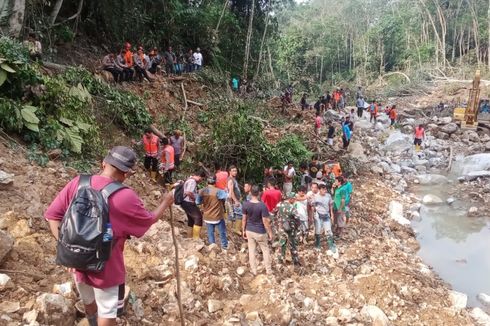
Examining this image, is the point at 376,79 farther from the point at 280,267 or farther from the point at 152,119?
the point at 280,267

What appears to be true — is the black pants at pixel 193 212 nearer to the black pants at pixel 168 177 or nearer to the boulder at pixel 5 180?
the black pants at pixel 168 177

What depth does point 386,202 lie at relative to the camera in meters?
11.5

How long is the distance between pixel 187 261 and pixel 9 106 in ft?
12.0

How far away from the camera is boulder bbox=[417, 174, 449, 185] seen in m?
13.9

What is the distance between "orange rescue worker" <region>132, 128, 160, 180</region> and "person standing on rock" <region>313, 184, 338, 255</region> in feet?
11.0

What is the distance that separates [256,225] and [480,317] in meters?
3.77

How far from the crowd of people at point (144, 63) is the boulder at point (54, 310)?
828 cm

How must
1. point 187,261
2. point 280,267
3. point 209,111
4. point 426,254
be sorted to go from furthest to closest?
point 209,111
point 426,254
point 280,267
point 187,261

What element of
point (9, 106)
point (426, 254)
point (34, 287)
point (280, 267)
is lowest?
point (426, 254)

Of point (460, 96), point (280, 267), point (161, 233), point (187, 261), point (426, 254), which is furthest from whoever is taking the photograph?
point (460, 96)

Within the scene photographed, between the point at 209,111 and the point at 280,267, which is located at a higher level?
the point at 209,111

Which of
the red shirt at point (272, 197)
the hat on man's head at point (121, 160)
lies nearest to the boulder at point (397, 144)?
the red shirt at point (272, 197)

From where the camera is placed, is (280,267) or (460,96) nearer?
(280,267)

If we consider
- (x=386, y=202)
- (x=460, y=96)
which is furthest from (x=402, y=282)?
(x=460, y=96)
